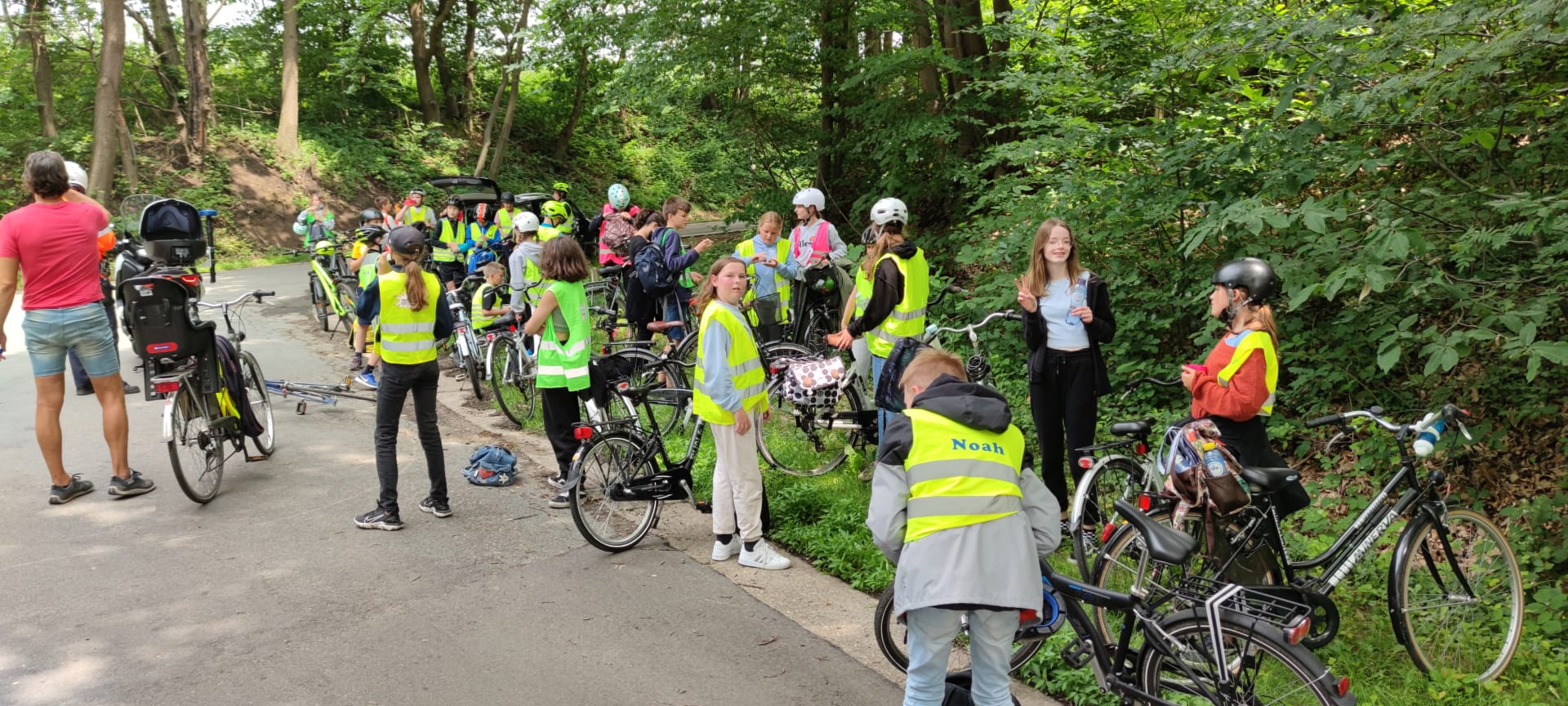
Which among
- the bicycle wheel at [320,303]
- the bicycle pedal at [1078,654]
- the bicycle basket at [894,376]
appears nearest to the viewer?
the bicycle pedal at [1078,654]

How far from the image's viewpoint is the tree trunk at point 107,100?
64.1ft

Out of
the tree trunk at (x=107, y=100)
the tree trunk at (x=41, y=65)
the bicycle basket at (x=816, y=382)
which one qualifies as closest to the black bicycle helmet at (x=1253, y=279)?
the bicycle basket at (x=816, y=382)

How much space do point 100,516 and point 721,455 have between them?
13.7 feet

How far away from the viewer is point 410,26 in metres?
28.3

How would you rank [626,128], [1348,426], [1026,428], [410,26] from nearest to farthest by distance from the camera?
1. [1348,426]
2. [1026,428]
3. [410,26]
4. [626,128]

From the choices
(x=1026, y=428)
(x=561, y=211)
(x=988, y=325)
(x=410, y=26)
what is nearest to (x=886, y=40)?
(x=561, y=211)

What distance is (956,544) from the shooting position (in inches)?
126

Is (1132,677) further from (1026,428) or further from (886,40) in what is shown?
(886,40)

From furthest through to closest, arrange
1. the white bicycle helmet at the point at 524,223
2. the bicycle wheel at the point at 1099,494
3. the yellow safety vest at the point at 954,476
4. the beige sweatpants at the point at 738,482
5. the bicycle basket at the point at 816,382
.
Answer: the white bicycle helmet at the point at 524,223, the bicycle basket at the point at 816,382, the beige sweatpants at the point at 738,482, the bicycle wheel at the point at 1099,494, the yellow safety vest at the point at 954,476

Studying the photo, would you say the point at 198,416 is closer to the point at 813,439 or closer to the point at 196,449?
the point at 196,449

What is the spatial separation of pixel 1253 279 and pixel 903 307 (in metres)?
2.58

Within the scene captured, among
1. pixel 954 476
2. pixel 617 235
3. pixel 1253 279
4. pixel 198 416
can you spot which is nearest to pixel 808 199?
pixel 617 235

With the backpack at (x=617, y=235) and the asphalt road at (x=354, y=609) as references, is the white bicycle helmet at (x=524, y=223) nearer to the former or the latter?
the backpack at (x=617, y=235)

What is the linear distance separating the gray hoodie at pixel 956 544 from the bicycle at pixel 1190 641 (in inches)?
17.3
